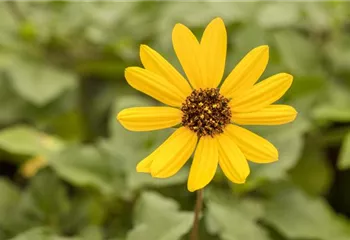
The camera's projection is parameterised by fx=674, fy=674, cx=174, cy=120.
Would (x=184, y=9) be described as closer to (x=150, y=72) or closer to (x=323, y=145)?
(x=323, y=145)

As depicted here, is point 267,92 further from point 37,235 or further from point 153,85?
point 37,235

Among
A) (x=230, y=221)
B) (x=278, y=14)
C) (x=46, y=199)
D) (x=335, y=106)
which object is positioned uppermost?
(x=278, y=14)

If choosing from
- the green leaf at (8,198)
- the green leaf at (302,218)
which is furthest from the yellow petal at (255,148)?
the green leaf at (8,198)

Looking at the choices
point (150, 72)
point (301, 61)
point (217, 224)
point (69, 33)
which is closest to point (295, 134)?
point (217, 224)

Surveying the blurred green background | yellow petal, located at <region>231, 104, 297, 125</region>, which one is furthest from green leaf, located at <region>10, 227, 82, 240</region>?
yellow petal, located at <region>231, 104, 297, 125</region>

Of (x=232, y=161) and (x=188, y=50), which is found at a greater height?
(x=188, y=50)

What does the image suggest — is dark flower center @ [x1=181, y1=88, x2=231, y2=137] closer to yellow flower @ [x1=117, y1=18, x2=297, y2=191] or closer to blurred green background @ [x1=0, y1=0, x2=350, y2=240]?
yellow flower @ [x1=117, y1=18, x2=297, y2=191]

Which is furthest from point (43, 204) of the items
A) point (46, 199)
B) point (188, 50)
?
point (188, 50)

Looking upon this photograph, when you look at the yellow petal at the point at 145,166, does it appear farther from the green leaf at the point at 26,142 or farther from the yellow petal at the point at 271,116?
the green leaf at the point at 26,142
